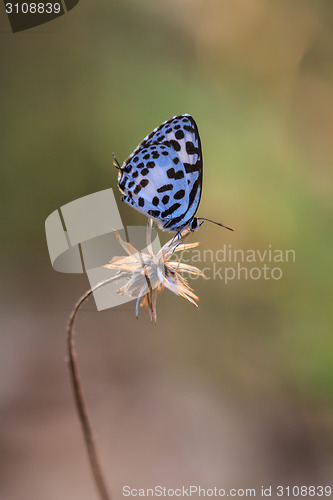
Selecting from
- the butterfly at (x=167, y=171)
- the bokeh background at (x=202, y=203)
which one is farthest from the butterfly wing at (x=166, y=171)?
the bokeh background at (x=202, y=203)

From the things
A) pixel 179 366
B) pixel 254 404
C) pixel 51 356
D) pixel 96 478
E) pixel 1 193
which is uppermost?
pixel 1 193

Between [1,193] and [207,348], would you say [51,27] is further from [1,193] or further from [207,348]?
[207,348]

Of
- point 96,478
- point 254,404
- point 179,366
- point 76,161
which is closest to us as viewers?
point 96,478

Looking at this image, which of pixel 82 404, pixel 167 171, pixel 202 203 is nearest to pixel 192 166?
pixel 167 171

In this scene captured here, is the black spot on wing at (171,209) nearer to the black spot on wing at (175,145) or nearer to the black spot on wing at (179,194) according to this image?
the black spot on wing at (179,194)

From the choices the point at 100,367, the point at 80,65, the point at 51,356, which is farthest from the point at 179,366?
the point at 80,65

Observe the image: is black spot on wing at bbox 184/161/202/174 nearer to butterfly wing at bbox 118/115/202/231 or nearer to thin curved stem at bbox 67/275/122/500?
butterfly wing at bbox 118/115/202/231
